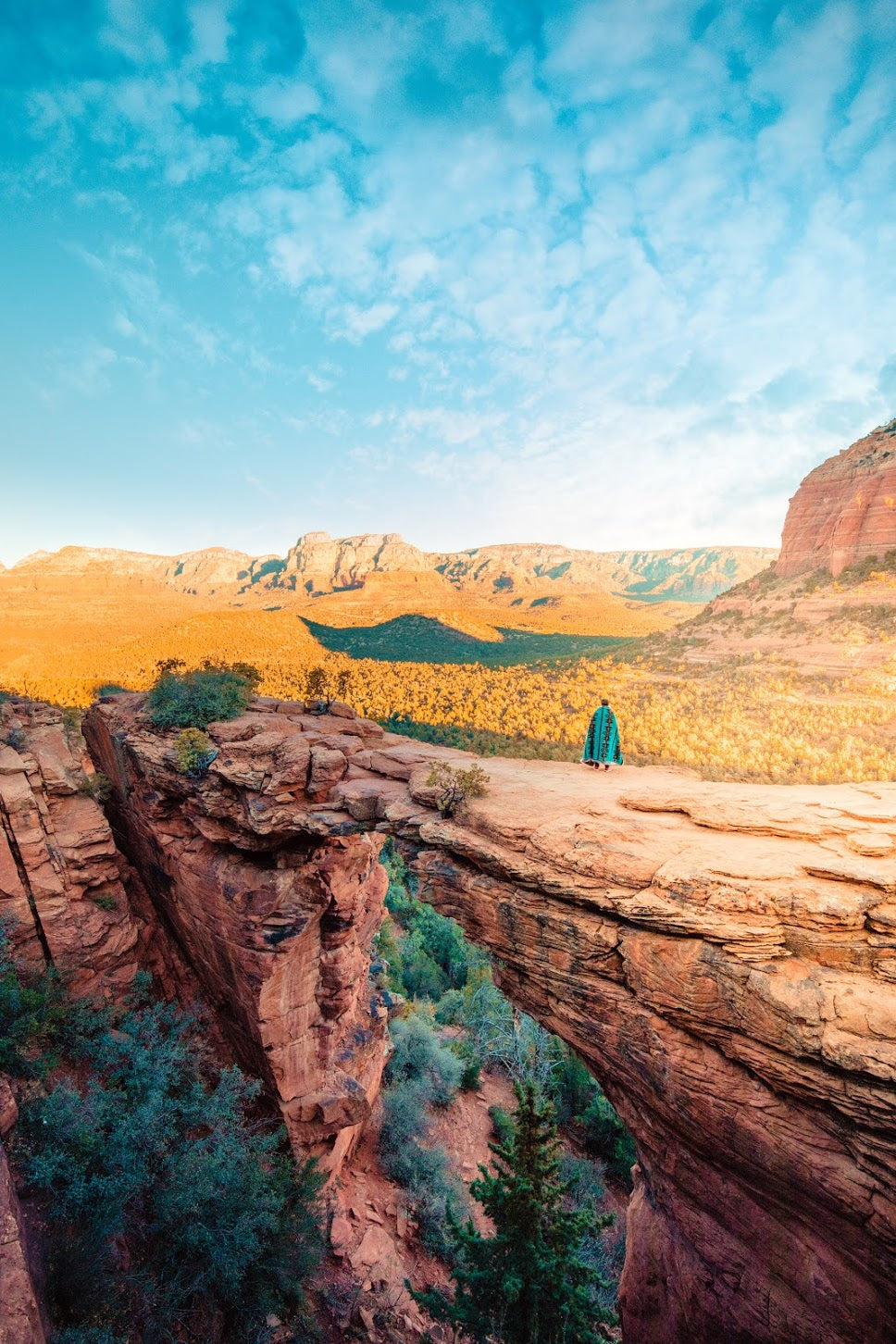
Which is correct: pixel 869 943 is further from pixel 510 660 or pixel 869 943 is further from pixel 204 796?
pixel 510 660

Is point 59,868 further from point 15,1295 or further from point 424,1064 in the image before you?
point 424,1064

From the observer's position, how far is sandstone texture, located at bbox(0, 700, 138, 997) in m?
9.91

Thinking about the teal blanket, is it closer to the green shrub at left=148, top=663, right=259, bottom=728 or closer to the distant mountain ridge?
the green shrub at left=148, top=663, right=259, bottom=728

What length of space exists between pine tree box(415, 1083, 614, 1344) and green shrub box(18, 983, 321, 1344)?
3.16m

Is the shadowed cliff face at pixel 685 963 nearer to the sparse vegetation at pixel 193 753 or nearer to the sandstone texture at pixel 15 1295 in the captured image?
the sparse vegetation at pixel 193 753

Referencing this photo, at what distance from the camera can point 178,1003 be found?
39.5 ft

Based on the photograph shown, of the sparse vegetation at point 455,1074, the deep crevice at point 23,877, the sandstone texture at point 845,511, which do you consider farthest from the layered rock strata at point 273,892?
the sandstone texture at point 845,511

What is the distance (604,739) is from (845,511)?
41.0 m

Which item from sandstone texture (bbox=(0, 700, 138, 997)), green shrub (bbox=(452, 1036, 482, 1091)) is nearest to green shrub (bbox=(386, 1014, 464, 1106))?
green shrub (bbox=(452, 1036, 482, 1091))

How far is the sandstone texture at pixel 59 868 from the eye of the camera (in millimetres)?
9914

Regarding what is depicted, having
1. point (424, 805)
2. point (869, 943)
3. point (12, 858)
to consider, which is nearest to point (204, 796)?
point (12, 858)

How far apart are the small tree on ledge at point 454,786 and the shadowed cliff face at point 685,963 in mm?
308

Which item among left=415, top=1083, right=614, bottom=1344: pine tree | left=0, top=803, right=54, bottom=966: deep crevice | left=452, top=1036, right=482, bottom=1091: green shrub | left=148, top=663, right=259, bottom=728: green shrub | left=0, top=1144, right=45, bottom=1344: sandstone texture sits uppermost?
left=148, top=663, right=259, bottom=728: green shrub

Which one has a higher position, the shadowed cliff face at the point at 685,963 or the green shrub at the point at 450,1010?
the shadowed cliff face at the point at 685,963
